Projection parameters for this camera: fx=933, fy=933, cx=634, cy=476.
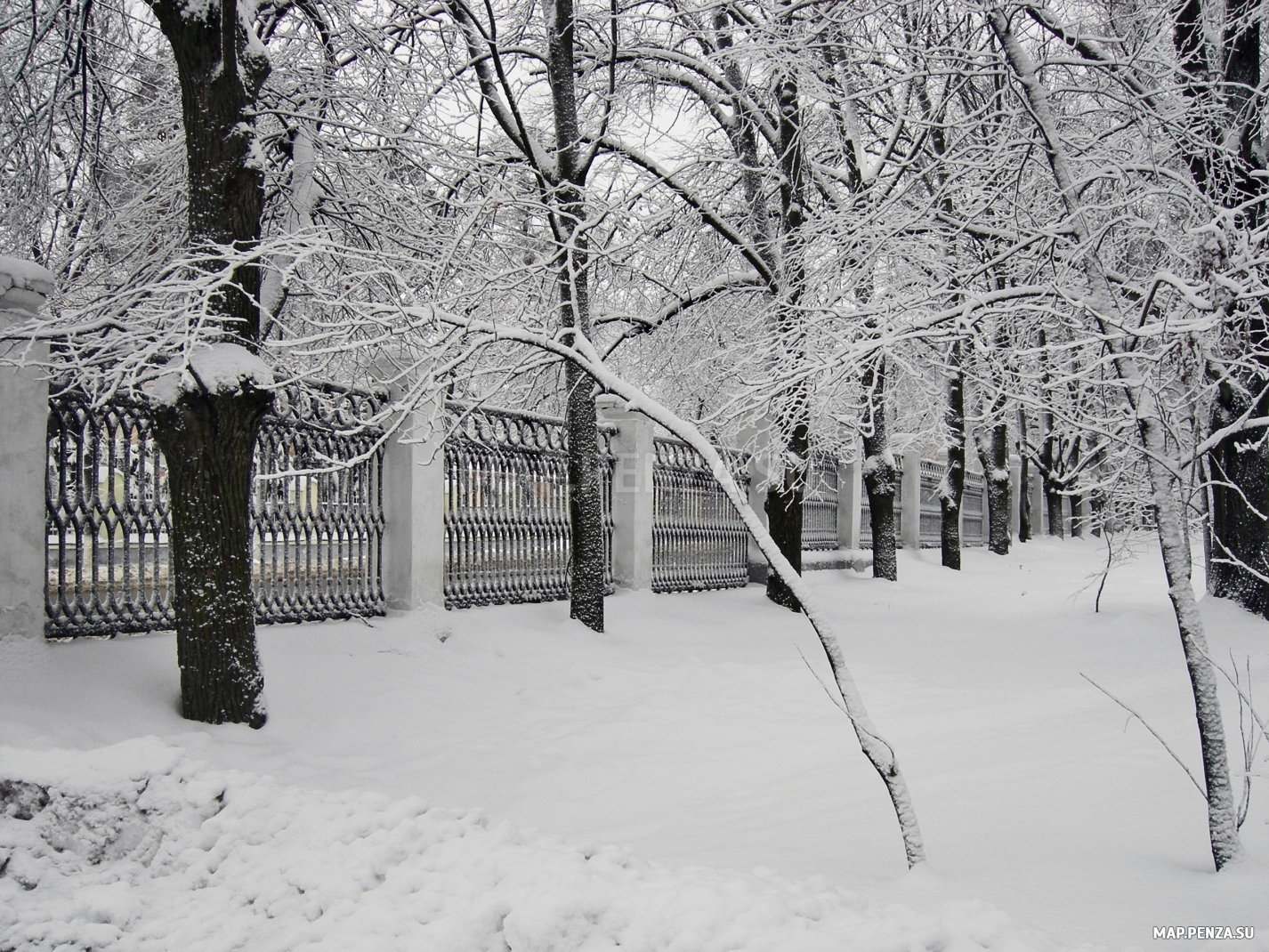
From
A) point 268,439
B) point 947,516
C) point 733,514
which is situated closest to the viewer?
point 268,439

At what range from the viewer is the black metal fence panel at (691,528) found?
11602mm

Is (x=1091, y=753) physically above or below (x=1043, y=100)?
below

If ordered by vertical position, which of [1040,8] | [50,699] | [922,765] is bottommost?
[922,765]

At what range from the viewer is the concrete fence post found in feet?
90.7

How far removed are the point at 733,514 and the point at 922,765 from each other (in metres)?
8.02

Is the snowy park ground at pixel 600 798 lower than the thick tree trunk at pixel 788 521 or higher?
lower

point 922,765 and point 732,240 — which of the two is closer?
point 922,765

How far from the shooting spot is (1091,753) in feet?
17.9

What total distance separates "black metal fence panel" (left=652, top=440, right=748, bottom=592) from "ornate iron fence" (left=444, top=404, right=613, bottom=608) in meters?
1.97

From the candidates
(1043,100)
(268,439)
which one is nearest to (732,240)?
(268,439)

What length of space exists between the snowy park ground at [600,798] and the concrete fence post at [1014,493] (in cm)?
1871

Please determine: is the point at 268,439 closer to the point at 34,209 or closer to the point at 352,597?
the point at 352,597

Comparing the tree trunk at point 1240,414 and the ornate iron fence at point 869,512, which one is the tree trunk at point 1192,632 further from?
the ornate iron fence at point 869,512

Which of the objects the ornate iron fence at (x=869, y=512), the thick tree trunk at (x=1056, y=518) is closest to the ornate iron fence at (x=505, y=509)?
the ornate iron fence at (x=869, y=512)
